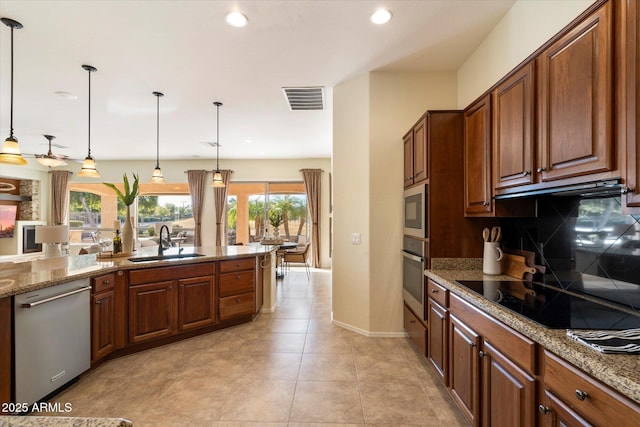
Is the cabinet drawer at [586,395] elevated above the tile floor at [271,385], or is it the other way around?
the cabinet drawer at [586,395]

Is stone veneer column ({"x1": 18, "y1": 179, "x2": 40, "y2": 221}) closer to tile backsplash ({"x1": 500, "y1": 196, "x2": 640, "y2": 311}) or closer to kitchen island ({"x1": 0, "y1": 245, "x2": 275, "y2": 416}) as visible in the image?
kitchen island ({"x1": 0, "y1": 245, "x2": 275, "y2": 416})

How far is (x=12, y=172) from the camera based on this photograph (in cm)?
713

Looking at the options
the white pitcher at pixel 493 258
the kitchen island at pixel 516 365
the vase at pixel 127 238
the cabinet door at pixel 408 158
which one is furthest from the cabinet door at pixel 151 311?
the white pitcher at pixel 493 258

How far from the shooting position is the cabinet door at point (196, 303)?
3.10 metres

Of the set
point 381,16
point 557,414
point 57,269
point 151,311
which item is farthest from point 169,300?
point 381,16

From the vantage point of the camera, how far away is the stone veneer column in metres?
7.61

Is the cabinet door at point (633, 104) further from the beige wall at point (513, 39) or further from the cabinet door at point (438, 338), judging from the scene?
the cabinet door at point (438, 338)

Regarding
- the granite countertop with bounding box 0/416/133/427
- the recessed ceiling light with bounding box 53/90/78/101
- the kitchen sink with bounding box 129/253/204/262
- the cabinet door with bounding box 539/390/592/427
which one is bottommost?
the cabinet door with bounding box 539/390/592/427

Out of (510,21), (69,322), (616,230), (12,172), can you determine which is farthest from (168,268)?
(12,172)

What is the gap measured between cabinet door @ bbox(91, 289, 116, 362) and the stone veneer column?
7549 mm

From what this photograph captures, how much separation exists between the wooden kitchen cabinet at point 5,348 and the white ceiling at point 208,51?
2.22m

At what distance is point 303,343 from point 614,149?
2.87 meters

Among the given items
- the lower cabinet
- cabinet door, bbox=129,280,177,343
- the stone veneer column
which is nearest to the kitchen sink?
the lower cabinet

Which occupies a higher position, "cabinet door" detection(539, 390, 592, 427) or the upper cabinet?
the upper cabinet
